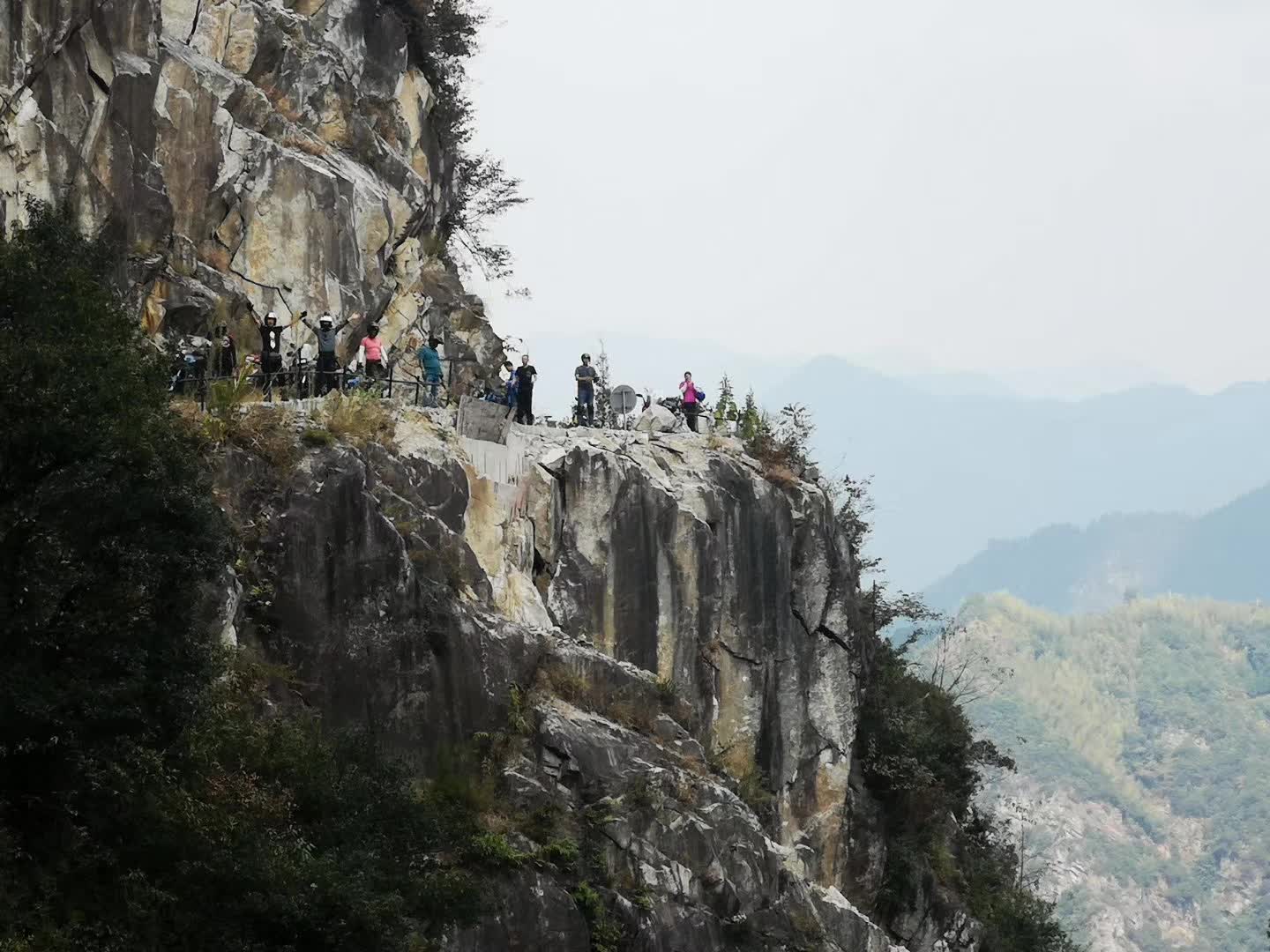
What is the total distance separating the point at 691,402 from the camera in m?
39.1

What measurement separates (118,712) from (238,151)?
1914cm

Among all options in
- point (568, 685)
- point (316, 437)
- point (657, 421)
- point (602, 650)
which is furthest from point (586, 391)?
point (316, 437)

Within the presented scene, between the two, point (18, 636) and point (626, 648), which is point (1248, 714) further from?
point (18, 636)

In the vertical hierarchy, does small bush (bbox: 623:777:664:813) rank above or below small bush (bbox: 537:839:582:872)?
above

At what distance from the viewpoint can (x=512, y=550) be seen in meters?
33.2

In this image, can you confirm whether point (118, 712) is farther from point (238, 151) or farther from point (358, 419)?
point (238, 151)

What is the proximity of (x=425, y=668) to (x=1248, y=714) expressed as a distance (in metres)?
185

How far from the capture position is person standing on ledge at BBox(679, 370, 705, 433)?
128 feet

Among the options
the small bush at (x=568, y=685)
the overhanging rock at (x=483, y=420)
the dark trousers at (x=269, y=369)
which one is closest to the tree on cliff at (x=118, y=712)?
the small bush at (x=568, y=685)

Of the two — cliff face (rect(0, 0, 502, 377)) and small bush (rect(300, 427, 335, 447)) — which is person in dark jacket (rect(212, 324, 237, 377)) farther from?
small bush (rect(300, 427, 335, 447))

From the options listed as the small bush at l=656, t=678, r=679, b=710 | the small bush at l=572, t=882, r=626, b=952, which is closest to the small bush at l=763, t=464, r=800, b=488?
the small bush at l=656, t=678, r=679, b=710

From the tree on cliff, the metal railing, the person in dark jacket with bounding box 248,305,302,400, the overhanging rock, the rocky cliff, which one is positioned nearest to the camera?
the tree on cliff

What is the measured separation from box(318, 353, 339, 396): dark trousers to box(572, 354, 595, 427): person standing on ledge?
6.18m

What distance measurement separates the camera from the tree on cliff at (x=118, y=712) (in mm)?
19531
